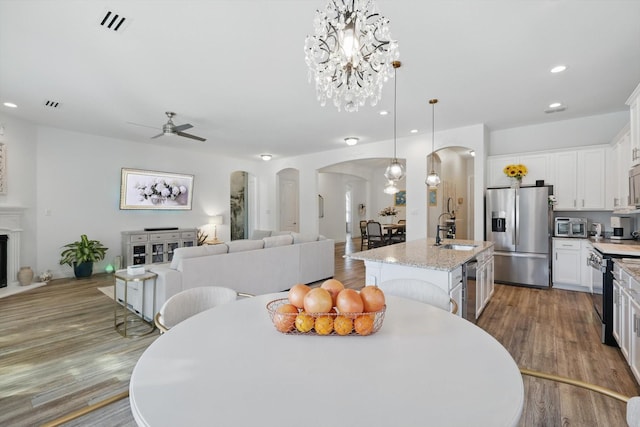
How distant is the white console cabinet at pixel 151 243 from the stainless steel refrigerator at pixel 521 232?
622 centimetres

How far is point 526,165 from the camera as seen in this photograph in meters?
4.99

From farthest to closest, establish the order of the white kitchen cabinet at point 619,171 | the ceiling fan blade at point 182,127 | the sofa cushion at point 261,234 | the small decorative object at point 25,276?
1. the sofa cushion at point 261,234
2. the small decorative object at point 25,276
3. the ceiling fan blade at point 182,127
4. the white kitchen cabinet at point 619,171

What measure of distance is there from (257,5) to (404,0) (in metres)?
1.06

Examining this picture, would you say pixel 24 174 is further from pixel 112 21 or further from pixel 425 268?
pixel 425 268

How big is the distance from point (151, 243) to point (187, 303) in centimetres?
544

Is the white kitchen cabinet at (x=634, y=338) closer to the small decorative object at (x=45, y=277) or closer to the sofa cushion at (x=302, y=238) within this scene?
the sofa cushion at (x=302, y=238)

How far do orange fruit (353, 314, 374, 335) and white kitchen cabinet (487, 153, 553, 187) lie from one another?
201 inches

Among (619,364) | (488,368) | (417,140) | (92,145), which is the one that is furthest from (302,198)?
(488,368)

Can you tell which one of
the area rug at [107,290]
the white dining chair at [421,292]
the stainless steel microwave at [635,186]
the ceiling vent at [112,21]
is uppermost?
the ceiling vent at [112,21]

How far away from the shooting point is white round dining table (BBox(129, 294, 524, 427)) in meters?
0.68

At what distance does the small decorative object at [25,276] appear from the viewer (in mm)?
4775

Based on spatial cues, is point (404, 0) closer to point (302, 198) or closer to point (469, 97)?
point (469, 97)

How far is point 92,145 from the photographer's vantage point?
5906 mm

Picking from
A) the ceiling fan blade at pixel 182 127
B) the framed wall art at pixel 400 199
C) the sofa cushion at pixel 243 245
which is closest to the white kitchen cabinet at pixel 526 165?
the sofa cushion at pixel 243 245
